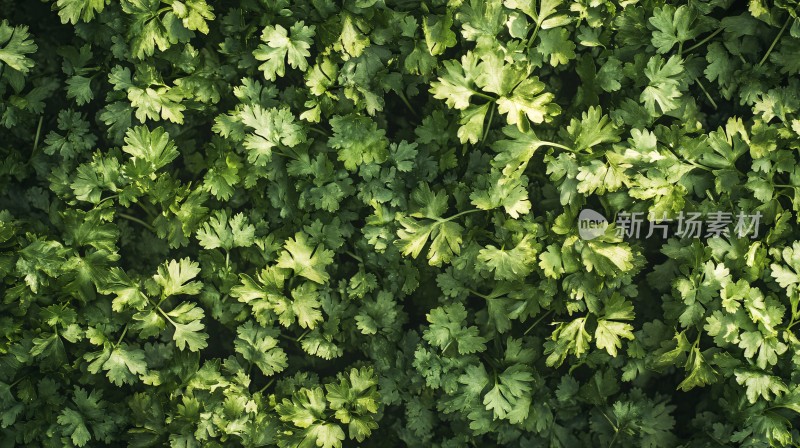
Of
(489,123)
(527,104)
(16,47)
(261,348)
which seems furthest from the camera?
(261,348)

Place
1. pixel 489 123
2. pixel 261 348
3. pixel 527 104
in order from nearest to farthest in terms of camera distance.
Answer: pixel 527 104, pixel 489 123, pixel 261 348

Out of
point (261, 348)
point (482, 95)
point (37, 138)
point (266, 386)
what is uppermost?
point (482, 95)

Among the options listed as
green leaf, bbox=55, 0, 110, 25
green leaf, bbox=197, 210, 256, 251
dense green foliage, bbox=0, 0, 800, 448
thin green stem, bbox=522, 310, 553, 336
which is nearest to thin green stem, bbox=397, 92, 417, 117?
dense green foliage, bbox=0, 0, 800, 448

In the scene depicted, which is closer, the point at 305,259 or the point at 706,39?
the point at 706,39

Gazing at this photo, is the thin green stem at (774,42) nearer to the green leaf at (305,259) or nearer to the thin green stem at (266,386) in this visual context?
the green leaf at (305,259)

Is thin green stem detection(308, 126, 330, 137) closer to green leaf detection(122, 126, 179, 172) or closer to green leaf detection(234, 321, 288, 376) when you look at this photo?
green leaf detection(122, 126, 179, 172)

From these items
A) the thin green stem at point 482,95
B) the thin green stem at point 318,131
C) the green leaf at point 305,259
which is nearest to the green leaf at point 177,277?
the green leaf at point 305,259

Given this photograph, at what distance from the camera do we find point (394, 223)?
2.32m

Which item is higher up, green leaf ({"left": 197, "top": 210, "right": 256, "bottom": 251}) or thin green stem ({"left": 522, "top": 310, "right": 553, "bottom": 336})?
green leaf ({"left": 197, "top": 210, "right": 256, "bottom": 251})

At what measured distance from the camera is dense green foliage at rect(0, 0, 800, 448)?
2.16 meters

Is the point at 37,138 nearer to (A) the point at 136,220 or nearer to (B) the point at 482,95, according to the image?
(A) the point at 136,220

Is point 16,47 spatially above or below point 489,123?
above

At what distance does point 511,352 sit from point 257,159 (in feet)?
3.16

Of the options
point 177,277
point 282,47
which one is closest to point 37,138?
point 177,277
